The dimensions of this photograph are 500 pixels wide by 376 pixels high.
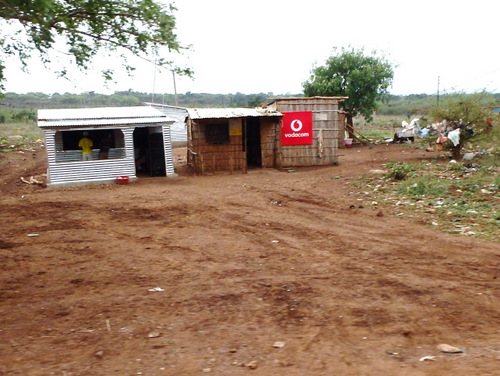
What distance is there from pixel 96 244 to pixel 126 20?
339 cm

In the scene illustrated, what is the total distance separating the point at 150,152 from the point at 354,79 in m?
15.1

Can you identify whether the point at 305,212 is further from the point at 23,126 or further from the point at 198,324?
the point at 23,126

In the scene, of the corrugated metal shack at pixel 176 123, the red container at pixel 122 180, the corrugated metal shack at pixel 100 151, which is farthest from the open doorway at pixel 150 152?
the corrugated metal shack at pixel 176 123

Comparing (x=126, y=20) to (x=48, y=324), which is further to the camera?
(x=126, y=20)

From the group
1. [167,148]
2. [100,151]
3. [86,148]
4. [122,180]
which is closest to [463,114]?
[167,148]

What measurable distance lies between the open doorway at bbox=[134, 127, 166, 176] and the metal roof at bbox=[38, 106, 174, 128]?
0.71m

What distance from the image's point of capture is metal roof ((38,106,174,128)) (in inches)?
559

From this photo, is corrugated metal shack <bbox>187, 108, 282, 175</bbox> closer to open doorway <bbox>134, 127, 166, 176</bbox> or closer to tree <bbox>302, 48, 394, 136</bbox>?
open doorway <bbox>134, 127, 166, 176</bbox>

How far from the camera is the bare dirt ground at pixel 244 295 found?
331cm

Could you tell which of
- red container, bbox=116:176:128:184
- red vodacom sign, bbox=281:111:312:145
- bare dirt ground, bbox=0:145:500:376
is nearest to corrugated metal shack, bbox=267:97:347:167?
red vodacom sign, bbox=281:111:312:145

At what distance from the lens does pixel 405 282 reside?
488cm

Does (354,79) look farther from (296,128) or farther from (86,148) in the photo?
(86,148)

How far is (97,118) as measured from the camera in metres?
14.8

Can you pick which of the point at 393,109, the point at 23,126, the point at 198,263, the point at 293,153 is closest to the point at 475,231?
the point at 198,263
